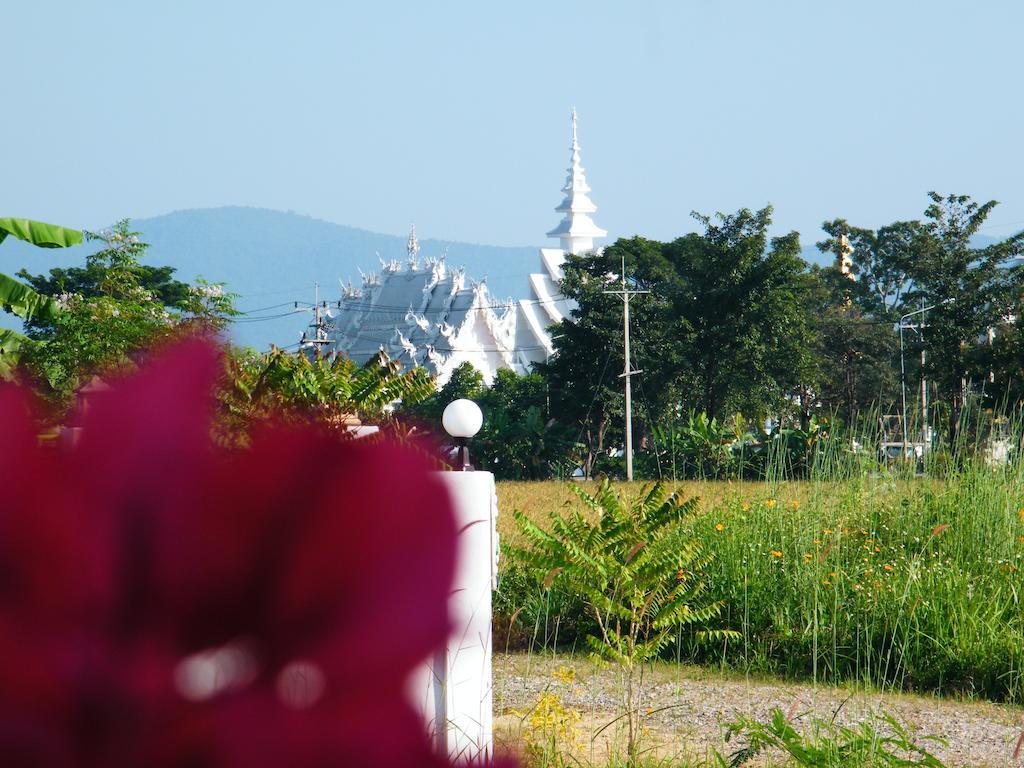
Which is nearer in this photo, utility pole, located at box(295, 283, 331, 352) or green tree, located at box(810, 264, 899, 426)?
Result: utility pole, located at box(295, 283, 331, 352)

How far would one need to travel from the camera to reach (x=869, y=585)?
6.73 metres

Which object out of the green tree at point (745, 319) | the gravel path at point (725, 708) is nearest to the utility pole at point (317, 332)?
the gravel path at point (725, 708)

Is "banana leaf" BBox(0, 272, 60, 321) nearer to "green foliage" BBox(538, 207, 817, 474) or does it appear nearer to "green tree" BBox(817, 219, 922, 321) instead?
"green foliage" BBox(538, 207, 817, 474)

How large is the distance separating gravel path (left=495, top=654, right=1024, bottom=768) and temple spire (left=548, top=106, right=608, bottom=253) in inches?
2189

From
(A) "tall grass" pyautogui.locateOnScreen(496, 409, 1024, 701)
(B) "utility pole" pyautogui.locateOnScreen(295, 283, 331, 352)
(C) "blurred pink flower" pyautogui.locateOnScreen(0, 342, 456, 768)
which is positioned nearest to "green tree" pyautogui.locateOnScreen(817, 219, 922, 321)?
(B) "utility pole" pyautogui.locateOnScreen(295, 283, 331, 352)

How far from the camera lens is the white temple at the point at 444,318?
46.1 meters

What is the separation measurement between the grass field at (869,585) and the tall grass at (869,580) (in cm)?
1

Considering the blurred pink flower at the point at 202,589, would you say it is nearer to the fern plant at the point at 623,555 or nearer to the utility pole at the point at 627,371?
the fern plant at the point at 623,555

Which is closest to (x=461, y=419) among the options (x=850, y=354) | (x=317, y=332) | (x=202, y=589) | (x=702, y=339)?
(x=202, y=589)

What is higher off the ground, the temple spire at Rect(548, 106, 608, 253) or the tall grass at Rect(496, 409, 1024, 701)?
the temple spire at Rect(548, 106, 608, 253)

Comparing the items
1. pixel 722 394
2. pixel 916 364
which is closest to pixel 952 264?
pixel 916 364

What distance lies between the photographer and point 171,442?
0.64 feet

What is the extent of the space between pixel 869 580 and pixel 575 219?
5584cm

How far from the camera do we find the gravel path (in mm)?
4945
